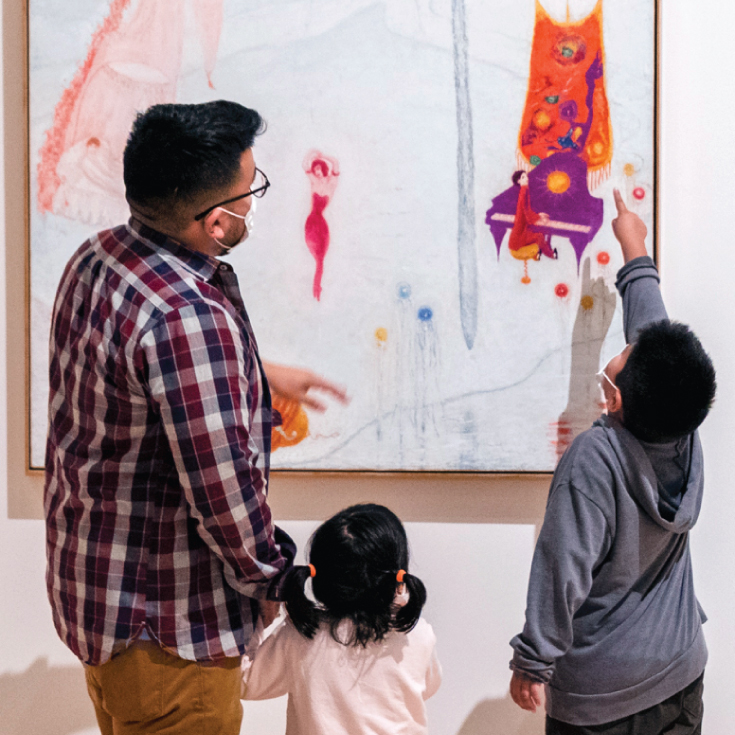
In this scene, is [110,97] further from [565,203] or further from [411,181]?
[565,203]

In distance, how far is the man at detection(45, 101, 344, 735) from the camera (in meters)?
0.93

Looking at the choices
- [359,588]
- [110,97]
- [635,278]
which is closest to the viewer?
[359,588]

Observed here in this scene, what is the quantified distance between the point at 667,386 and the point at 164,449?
0.77 meters

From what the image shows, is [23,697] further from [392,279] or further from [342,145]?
[342,145]

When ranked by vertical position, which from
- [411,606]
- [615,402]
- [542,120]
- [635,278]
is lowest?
[411,606]

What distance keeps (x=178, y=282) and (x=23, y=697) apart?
119 centimetres

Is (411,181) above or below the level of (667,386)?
above

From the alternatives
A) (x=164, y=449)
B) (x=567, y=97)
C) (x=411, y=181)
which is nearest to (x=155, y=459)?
(x=164, y=449)

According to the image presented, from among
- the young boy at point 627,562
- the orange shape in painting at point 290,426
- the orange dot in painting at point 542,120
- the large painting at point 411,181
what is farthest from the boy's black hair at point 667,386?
the orange shape in painting at point 290,426

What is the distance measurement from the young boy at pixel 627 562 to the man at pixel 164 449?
1.50 feet

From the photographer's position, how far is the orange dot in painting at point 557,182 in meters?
1.43

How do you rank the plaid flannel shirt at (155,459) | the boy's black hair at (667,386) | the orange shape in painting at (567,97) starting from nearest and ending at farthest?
the plaid flannel shirt at (155,459) → the boy's black hair at (667,386) → the orange shape in painting at (567,97)

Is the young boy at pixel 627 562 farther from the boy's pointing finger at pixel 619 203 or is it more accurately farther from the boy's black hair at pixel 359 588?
the boy's pointing finger at pixel 619 203

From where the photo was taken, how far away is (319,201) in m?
1.45
